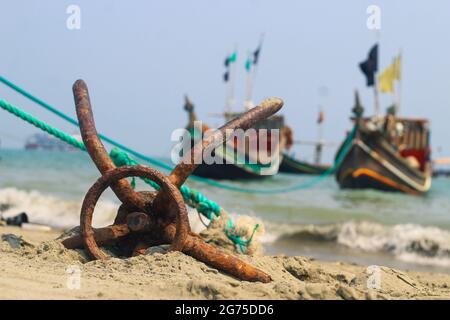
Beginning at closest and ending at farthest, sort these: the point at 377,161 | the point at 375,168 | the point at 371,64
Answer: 1. the point at 371,64
2. the point at 377,161
3. the point at 375,168

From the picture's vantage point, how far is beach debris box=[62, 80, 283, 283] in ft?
10.9

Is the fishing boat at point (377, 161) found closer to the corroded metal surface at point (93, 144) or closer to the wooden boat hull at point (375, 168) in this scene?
the wooden boat hull at point (375, 168)

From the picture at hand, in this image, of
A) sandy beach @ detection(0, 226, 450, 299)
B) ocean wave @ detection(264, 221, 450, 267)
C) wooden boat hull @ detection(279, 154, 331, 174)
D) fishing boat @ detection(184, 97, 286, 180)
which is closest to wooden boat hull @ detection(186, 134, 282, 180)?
fishing boat @ detection(184, 97, 286, 180)

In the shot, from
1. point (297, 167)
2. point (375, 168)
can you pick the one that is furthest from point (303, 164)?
point (375, 168)

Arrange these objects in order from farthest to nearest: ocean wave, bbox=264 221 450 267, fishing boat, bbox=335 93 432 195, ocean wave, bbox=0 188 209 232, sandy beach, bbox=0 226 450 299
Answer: fishing boat, bbox=335 93 432 195, ocean wave, bbox=0 188 209 232, ocean wave, bbox=264 221 450 267, sandy beach, bbox=0 226 450 299

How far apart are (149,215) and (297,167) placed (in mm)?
38066

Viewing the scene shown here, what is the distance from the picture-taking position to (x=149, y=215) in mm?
3484

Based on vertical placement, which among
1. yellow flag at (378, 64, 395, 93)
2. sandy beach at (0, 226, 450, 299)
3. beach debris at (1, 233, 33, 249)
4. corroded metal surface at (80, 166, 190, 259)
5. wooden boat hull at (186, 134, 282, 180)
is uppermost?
yellow flag at (378, 64, 395, 93)

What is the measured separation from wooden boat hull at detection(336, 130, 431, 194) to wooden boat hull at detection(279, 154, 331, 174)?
1265 centimetres

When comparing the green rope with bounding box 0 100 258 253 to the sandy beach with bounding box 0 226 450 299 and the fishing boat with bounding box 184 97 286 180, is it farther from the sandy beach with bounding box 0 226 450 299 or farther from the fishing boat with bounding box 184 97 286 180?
the fishing boat with bounding box 184 97 286 180

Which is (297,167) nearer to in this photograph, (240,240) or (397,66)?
(397,66)

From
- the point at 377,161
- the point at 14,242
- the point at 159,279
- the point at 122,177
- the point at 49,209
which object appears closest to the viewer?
the point at 159,279
